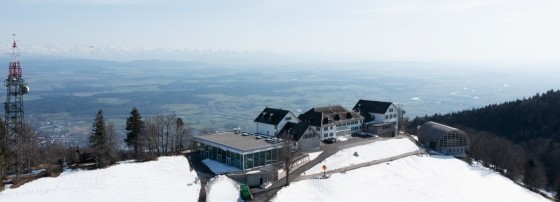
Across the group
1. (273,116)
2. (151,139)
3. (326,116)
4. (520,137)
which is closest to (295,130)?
(273,116)

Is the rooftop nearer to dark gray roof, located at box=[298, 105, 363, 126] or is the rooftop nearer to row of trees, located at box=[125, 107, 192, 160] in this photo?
row of trees, located at box=[125, 107, 192, 160]

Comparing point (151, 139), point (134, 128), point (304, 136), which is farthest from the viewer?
point (151, 139)

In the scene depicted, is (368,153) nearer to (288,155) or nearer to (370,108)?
(288,155)

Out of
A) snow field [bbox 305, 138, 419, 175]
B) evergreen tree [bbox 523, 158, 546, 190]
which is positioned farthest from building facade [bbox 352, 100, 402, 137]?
evergreen tree [bbox 523, 158, 546, 190]

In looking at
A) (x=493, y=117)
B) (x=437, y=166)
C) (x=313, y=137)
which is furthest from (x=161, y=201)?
(x=493, y=117)

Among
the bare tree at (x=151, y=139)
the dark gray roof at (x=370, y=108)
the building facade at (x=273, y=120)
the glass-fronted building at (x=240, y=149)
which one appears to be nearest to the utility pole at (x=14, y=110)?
the bare tree at (x=151, y=139)

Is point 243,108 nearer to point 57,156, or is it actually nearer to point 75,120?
point 75,120

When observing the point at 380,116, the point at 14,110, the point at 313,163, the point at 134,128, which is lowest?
the point at 313,163
